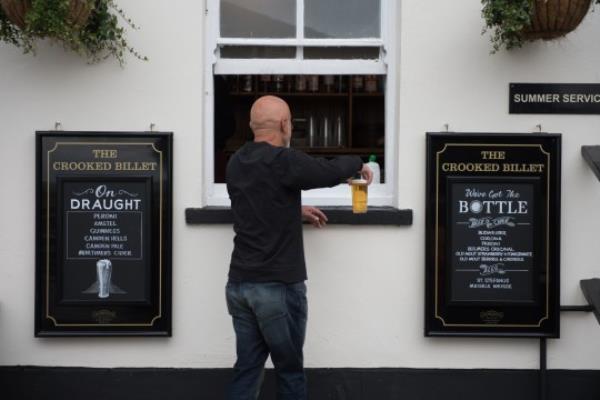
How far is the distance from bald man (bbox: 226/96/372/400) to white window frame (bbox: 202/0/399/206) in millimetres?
782

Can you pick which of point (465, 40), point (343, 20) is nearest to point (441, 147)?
point (465, 40)

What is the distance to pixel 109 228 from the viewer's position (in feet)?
16.9

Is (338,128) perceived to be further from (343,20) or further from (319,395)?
(319,395)

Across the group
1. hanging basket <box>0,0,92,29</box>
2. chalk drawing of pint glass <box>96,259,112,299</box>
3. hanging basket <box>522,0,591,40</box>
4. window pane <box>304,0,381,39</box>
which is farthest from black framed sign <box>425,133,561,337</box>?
hanging basket <box>0,0,92,29</box>

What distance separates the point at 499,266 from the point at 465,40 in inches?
53.7

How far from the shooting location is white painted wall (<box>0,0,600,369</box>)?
514 cm

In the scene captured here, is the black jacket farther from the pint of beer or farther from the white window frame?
the white window frame

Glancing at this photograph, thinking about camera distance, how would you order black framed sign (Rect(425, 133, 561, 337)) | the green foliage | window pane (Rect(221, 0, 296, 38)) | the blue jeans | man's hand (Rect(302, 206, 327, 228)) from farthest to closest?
1. window pane (Rect(221, 0, 296, 38))
2. black framed sign (Rect(425, 133, 561, 337))
3. man's hand (Rect(302, 206, 327, 228))
4. the green foliage
5. the blue jeans

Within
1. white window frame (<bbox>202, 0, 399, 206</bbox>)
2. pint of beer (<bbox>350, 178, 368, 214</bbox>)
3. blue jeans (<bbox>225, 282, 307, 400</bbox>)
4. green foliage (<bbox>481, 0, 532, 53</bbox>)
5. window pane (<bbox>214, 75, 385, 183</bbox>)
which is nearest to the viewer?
blue jeans (<bbox>225, 282, 307, 400</bbox>)

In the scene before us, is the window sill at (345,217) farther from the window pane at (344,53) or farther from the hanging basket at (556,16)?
the hanging basket at (556,16)

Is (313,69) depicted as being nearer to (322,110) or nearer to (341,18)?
(341,18)

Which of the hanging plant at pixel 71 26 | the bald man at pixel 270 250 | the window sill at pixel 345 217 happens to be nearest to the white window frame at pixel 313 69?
the window sill at pixel 345 217

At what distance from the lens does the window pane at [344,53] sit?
5.36 metres

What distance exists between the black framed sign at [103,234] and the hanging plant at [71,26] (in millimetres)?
507
